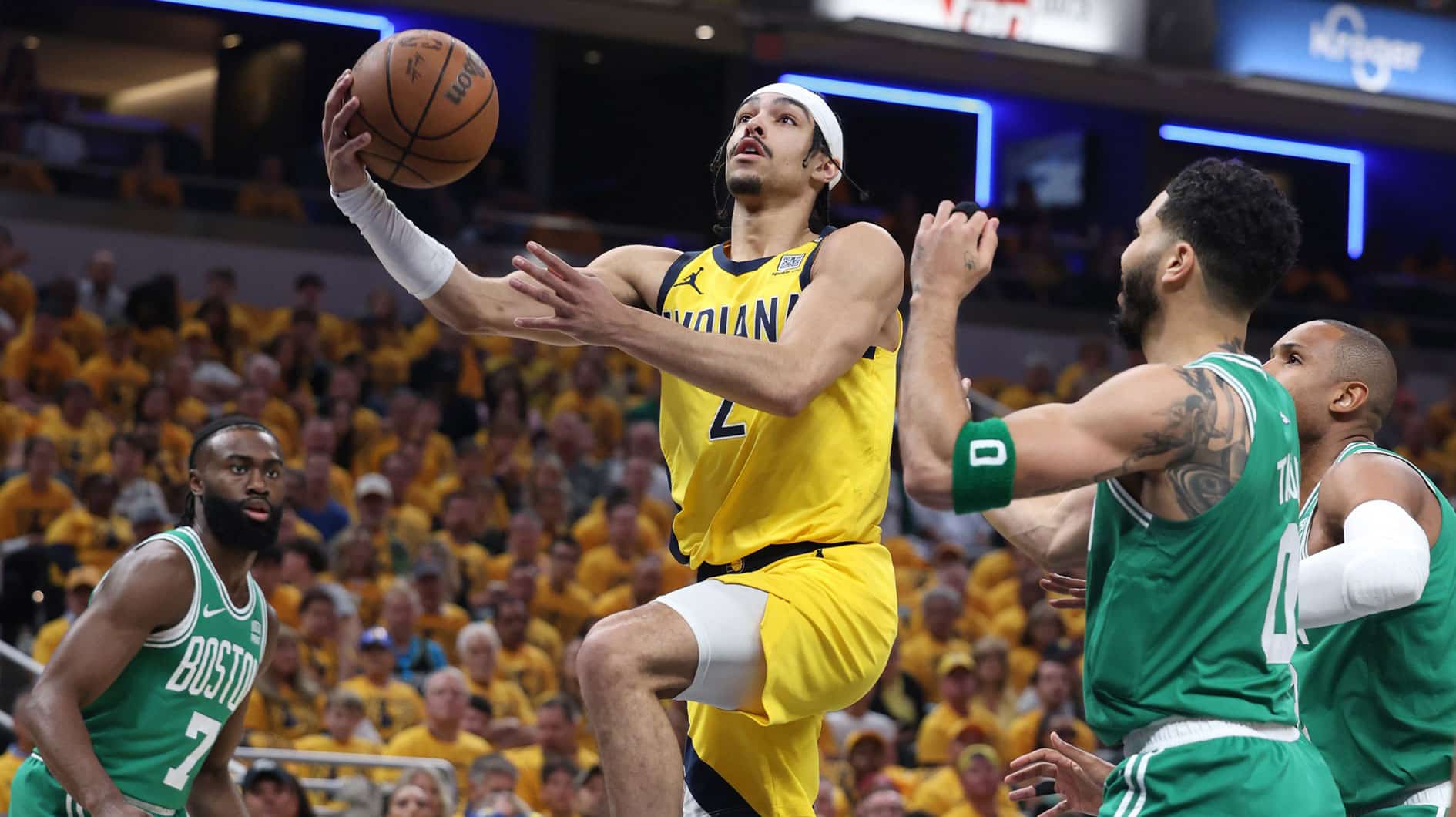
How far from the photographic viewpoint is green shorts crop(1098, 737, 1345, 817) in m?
3.09

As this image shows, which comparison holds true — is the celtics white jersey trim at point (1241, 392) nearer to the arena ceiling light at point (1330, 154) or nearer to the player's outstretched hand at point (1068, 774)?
the player's outstretched hand at point (1068, 774)

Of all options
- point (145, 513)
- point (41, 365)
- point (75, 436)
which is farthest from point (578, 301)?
point (41, 365)

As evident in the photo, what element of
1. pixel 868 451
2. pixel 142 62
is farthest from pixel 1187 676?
pixel 142 62

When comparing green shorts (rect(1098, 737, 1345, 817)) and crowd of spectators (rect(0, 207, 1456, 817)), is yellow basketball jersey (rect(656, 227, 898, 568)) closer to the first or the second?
green shorts (rect(1098, 737, 1345, 817))

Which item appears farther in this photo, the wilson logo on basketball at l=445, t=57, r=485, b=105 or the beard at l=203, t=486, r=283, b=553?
the beard at l=203, t=486, r=283, b=553

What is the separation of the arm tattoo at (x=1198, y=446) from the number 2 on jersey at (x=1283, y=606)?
0.73 ft

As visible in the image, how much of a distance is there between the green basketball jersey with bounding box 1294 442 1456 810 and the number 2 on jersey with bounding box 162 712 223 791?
3078mm

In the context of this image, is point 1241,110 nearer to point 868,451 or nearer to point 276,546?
point 276,546

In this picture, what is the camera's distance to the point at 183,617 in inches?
198

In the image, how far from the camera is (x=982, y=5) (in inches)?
561

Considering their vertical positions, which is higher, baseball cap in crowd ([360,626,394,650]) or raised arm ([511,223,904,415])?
raised arm ([511,223,904,415])

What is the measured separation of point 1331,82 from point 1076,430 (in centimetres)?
1394

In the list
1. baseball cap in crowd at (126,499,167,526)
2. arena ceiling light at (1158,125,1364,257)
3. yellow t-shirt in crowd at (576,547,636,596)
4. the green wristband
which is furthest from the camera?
arena ceiling light at (1158,125,1364,257)

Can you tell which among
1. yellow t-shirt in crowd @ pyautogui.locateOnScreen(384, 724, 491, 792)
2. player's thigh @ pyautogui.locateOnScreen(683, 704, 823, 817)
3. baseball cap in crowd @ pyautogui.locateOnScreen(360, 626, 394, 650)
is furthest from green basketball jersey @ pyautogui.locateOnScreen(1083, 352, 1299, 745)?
baseball cap in crowd @ pyautogui.locateOnScreen(360, 626, 394, 650)
